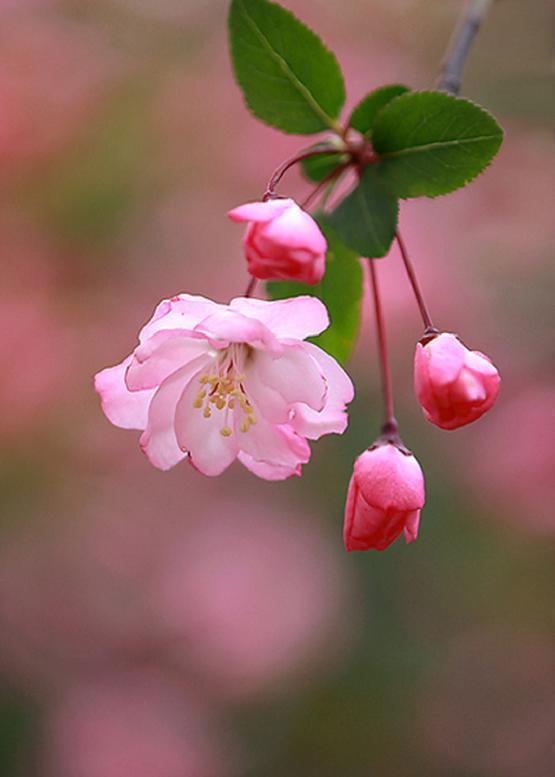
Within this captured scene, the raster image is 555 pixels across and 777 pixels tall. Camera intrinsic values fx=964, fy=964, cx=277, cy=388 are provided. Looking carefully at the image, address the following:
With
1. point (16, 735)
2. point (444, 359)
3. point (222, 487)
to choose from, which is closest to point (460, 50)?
point (444, 359)

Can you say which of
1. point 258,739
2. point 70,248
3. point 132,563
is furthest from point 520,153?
point 258,739

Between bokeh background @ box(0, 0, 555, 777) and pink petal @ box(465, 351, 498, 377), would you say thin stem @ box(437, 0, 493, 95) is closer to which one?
pink petal @ box(465, 351, 498, 377)

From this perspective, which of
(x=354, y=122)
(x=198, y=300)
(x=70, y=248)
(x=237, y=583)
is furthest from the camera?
(x=237, y=583)

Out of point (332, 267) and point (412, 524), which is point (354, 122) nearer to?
point (332, 267)

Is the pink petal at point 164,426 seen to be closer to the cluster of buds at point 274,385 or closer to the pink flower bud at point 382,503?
the cluster of buds at point 274,385

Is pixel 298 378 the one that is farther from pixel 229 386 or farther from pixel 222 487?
pixel 222 487

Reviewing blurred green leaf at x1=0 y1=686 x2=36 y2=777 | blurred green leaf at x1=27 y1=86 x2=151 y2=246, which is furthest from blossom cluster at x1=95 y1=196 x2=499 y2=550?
blurred green leaf at x1=0 y1=686 x2=36 y2=777
